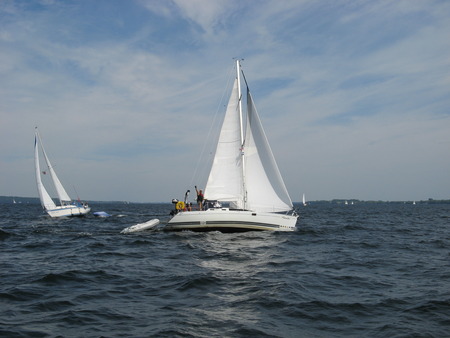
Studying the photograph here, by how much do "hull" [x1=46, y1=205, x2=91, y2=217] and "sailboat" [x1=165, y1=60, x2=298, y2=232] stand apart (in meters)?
26.5

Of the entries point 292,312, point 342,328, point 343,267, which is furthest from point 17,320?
point 343,267

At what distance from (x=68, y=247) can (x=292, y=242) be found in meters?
11.1

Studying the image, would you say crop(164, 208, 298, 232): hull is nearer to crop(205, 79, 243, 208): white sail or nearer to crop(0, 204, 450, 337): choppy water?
crop(205, 79, 243, 208): white sail

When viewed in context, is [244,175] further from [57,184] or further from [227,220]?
[57,184]

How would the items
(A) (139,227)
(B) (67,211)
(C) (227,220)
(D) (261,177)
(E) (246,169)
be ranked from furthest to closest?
(B) (67,211), (A) (139,227), (E) (246,169), (D) (261,177), (C) (227,220)

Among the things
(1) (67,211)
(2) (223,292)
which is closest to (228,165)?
(2) (223,292)

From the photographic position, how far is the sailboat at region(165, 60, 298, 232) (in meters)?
23.8

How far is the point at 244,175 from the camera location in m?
24.1

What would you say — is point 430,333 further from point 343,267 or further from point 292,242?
point 292,242

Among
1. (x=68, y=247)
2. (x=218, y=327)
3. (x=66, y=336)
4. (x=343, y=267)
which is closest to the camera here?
(x=66, y=336)

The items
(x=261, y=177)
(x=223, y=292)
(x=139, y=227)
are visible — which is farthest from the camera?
(x=139, y=227)

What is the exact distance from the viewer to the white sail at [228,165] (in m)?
24.2

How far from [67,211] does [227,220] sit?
30623mm

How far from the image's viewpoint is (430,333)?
23.3ft
